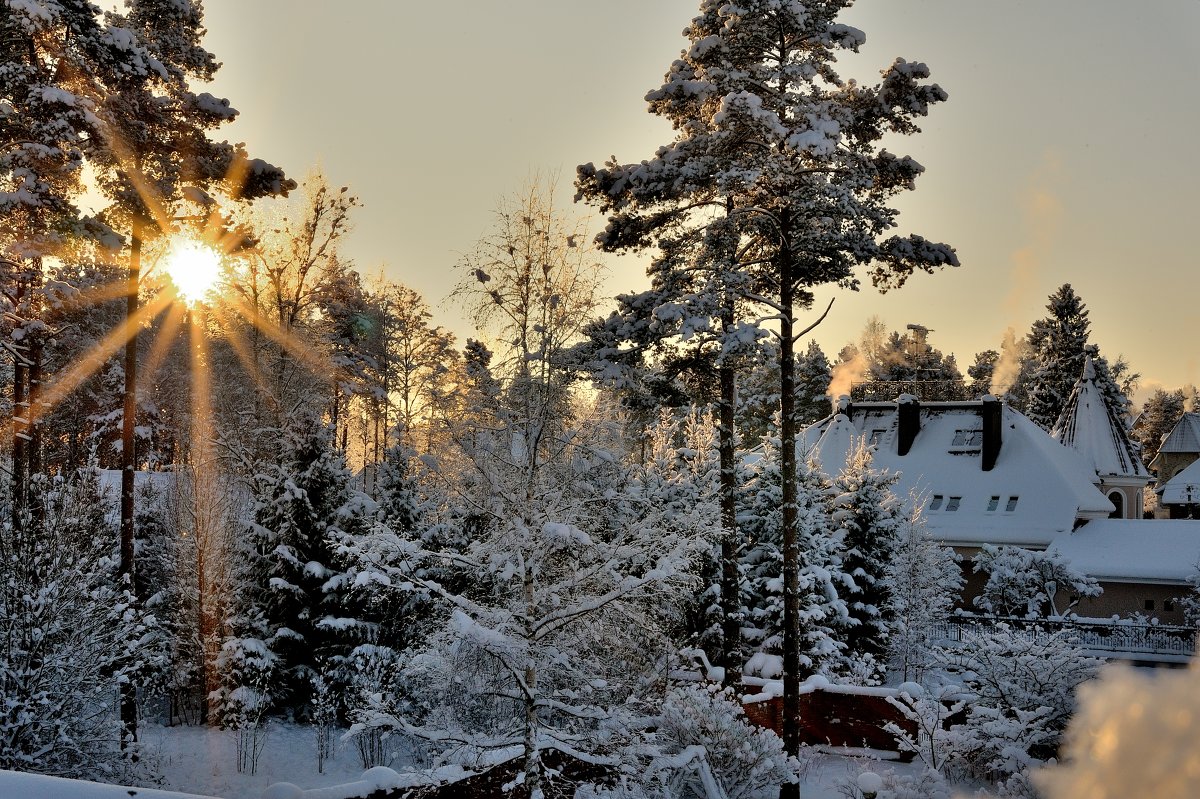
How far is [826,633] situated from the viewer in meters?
22.6

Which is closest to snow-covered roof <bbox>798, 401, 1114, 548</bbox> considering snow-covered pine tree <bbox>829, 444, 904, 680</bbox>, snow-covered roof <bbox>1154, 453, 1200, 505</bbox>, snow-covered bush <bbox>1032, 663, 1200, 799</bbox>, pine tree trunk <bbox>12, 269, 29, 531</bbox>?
snow-covered pine tree <bbox>829, 444, 904, 680</bbox>

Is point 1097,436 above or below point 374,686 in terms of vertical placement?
above

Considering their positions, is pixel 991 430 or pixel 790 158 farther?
pixel 991 430

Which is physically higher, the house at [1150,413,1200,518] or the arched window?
the house at [1150,413,1200,518]

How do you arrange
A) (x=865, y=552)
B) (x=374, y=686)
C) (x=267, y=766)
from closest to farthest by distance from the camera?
1. (x=267, y=766)
2. (x=374, y=686)
3. (x=865, y=552)

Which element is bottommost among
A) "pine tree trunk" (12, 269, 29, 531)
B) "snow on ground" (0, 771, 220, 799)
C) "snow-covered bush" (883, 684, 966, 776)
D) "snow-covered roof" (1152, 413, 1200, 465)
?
"snow-covered bush" (883, 684, 966, 776)

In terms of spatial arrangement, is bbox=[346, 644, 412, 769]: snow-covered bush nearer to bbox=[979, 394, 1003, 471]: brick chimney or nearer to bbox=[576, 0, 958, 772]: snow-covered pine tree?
bbox=[576, 0, 958, 772]: snow-covered pine tree

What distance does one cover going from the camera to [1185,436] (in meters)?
72.8

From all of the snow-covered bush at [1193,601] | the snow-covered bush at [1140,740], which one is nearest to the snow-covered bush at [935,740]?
the snow-covered bush at [1140,740]

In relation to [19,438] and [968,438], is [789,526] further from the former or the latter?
[968,438]

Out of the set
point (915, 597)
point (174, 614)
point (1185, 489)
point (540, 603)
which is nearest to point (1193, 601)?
point (915, 597)

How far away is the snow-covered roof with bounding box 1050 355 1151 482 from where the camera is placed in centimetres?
4212

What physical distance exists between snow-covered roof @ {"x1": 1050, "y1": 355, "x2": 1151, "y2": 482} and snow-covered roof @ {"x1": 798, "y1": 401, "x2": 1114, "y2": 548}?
100 cm

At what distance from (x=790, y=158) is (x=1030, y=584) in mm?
23839
